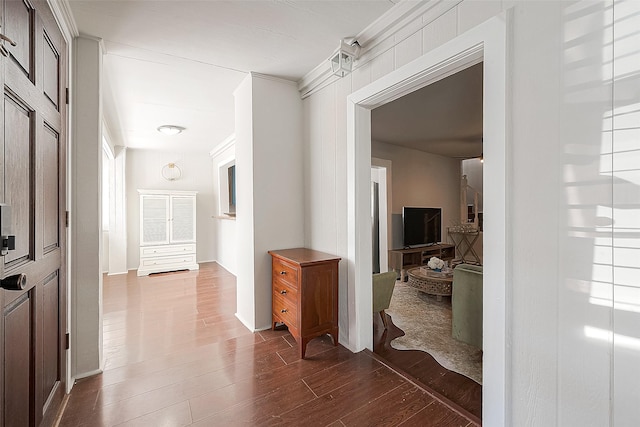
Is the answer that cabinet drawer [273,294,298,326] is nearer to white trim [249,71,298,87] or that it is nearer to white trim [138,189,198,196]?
white trim [249,71,298,87]

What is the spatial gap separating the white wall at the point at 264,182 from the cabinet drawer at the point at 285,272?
0.16 metres

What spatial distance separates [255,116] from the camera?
274 centimetres

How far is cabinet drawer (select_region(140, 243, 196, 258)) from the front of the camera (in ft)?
17.5

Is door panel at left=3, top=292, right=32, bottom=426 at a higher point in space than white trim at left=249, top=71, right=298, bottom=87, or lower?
lower

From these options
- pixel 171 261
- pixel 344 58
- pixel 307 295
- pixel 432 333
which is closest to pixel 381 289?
pixel 432 333

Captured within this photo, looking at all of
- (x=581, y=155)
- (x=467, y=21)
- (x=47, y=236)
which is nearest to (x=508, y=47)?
(x=467, y=21)

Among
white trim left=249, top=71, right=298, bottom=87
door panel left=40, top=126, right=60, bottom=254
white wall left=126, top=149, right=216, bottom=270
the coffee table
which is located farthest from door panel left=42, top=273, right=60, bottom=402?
white wall left=126, top=149, right=216, bottom=270

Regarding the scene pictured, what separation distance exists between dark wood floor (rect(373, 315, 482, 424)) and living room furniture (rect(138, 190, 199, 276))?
14.5 feet

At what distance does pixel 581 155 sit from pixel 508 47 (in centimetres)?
61

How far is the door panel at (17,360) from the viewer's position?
105cm

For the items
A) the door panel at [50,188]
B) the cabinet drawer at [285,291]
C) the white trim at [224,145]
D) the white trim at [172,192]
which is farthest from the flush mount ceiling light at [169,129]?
the cabinet drawer at [285,291]

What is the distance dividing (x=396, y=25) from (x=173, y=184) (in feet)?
18.3

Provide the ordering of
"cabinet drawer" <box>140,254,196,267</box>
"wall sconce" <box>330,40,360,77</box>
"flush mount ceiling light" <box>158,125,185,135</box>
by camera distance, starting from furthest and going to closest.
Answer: "cabinet drawer" <box>140,254,196,267</box> < "flush mount ceiling light" <box>158,125,185,135</box> < "wall sconce" <box>330,40,360,77</box>

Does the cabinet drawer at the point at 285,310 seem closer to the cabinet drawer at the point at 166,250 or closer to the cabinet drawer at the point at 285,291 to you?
the cabinet drawer at the point at 285,291
